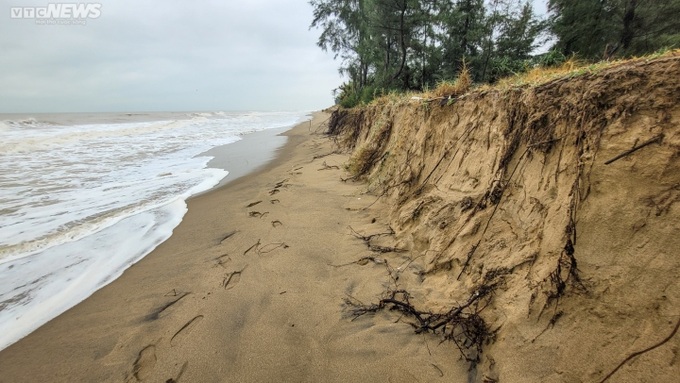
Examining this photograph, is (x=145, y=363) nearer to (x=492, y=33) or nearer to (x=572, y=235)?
(x=572, y=235)

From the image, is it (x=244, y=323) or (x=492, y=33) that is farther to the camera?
(x=492, y=33)

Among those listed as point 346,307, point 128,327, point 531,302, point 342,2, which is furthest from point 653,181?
point 342,2

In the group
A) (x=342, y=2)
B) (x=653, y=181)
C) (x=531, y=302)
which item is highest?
(x=342, y=2)

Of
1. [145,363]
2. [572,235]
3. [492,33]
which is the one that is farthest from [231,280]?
[492,33]

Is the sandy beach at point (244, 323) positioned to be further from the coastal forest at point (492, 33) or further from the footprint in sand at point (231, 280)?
the coastal forest at point (492, 33)

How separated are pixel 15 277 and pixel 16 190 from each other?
449cm

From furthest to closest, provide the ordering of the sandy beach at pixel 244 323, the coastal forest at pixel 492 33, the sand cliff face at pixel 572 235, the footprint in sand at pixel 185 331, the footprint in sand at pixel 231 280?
the coastal forest at pixel 492 33 → the footprint in sand at pixel 231 280 → the footprint in sand at pixel 185 331 → the sandy beach at pixel 244 323 → the sand cliff face at pixel 572 235

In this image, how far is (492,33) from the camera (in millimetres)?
12023

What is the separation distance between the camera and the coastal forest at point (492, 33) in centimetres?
1031

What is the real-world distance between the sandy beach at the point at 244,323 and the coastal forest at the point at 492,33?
8.90 metres

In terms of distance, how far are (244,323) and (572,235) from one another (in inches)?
101

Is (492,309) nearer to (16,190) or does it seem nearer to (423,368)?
(423,368)

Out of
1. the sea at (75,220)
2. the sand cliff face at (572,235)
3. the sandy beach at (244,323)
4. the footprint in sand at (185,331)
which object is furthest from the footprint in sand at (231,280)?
the sand cliff face at (572,235)

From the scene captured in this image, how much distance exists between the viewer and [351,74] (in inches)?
901
